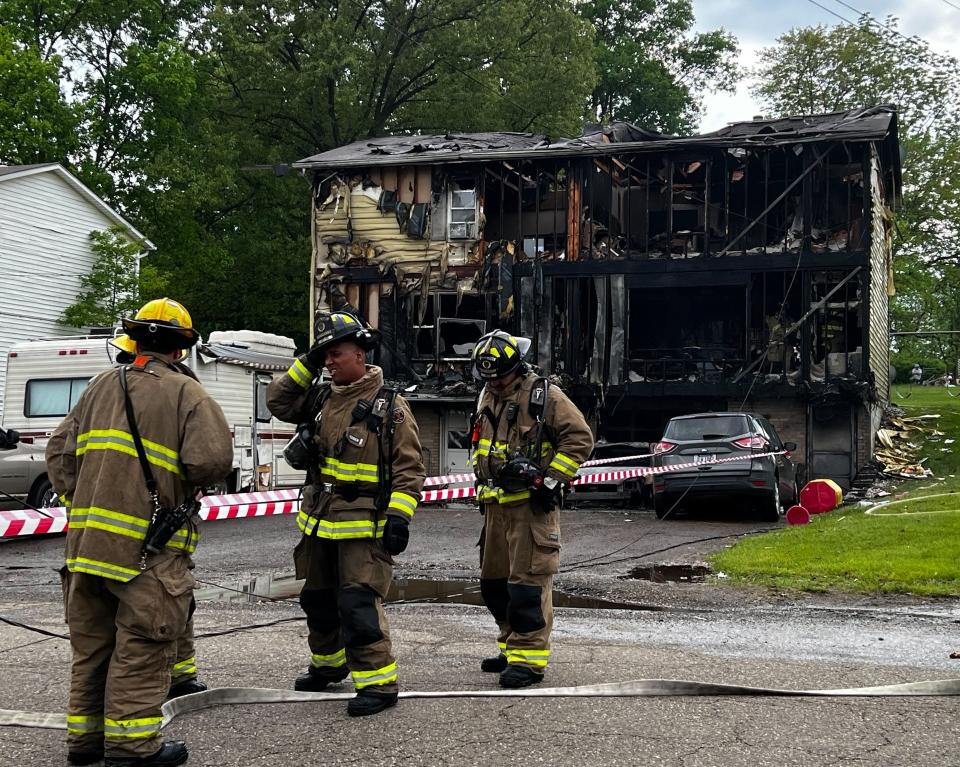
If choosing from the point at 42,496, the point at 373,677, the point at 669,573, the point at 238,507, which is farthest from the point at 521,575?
the point at 42,496

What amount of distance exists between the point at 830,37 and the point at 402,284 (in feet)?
90.0

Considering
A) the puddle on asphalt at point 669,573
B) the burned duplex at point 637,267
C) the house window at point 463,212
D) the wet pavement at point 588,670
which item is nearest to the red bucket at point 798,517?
the wet pavement at point 588,670

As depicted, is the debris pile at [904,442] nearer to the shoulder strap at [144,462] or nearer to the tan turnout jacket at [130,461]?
the tan turnout jacket at [130,461]

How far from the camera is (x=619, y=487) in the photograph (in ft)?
65.9

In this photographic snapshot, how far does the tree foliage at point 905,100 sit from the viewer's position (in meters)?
42.6

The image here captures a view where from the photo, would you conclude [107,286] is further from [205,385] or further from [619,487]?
[619,487]

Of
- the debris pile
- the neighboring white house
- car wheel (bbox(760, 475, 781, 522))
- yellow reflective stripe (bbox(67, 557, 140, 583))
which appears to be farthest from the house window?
yellow reflective stripe (bbox(67, 557, 140, 583))

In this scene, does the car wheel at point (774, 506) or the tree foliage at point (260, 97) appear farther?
the tree foliage at point (260, 97)

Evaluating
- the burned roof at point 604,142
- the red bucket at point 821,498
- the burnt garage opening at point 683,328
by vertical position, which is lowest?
the red bucket at point 821,498

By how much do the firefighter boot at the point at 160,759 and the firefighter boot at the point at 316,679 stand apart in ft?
3.93

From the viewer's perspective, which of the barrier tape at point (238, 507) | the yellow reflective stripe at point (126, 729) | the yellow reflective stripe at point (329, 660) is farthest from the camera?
the barrier tape at point (238, 507)

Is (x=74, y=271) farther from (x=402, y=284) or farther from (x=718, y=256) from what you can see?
(x=718, y=256)

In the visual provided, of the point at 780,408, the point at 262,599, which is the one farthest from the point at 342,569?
the point at 780,408

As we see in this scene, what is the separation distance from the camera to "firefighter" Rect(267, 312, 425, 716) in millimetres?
5320
